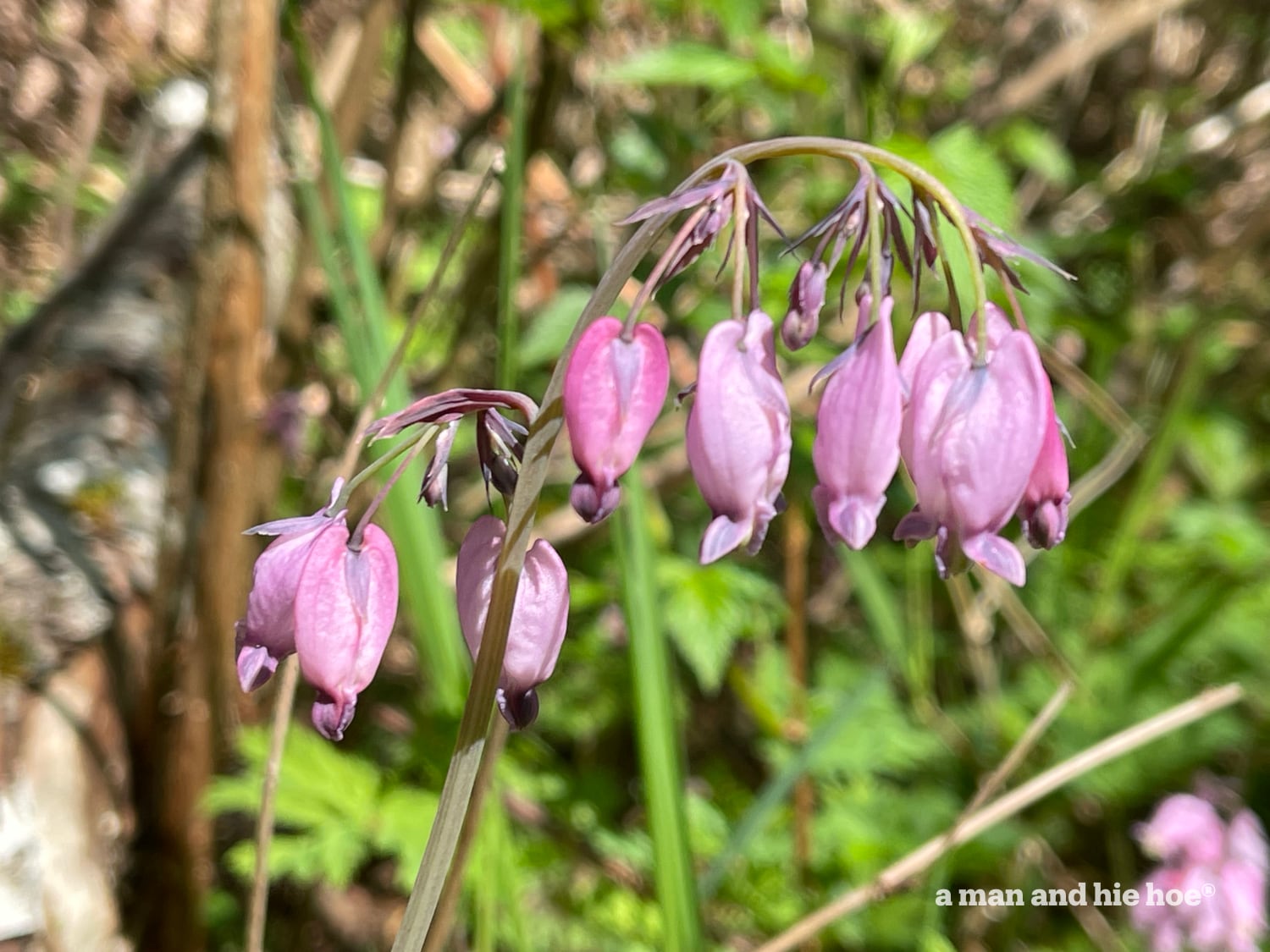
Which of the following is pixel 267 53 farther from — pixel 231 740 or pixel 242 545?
pixel 231 740

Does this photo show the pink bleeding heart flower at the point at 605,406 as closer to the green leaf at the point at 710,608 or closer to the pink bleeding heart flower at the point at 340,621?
the pink bleeding heart flower at the point at 340,621

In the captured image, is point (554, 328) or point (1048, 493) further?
point (554, 328)

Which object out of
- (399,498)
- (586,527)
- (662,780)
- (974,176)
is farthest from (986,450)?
(586,527)

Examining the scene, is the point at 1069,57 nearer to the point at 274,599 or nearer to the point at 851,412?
the point at 851,412

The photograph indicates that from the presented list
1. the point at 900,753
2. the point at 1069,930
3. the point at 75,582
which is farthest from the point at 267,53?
the point at 1069,930

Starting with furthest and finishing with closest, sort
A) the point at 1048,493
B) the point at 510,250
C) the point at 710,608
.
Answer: the point at 710,608, the point at 510,250, the point at 1048,493

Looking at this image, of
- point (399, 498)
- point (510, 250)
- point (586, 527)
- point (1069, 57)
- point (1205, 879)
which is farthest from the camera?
point (1069, 57)

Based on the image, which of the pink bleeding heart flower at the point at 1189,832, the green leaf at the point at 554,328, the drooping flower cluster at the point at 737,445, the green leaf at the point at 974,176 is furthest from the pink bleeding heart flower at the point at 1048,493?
the pink bleeding heart flower at the point at 1189,832
